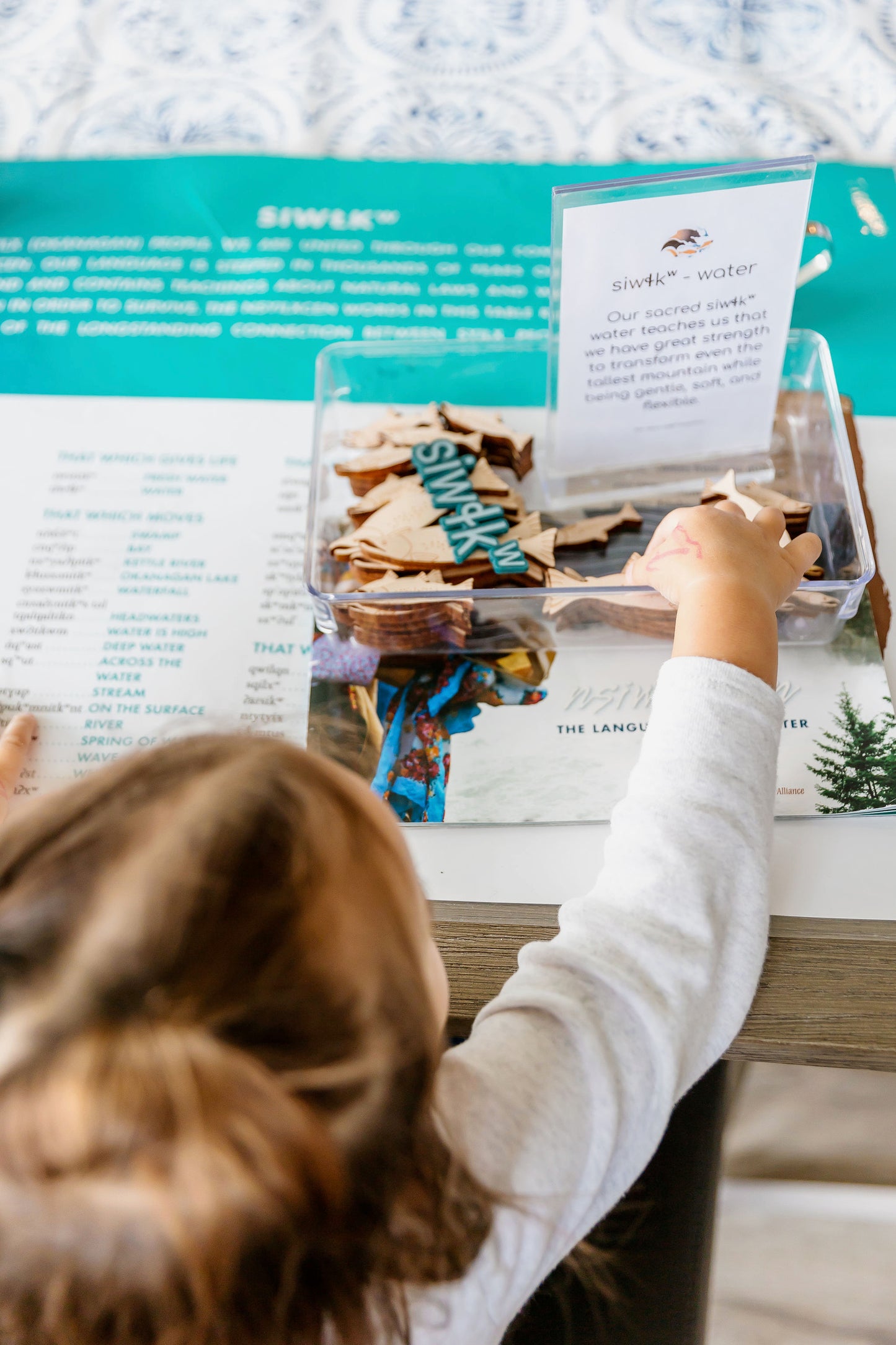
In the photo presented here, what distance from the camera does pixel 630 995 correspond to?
46cm

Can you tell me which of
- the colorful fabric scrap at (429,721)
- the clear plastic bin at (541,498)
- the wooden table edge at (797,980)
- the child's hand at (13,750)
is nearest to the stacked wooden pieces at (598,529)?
the clear plastic bin at (541,498)

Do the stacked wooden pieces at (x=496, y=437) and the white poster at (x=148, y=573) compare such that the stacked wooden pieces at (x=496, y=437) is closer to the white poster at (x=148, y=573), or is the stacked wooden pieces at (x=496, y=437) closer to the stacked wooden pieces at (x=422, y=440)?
the stacked wooden pieces at (x=422, y=440)

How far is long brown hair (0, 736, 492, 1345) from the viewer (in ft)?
1.02

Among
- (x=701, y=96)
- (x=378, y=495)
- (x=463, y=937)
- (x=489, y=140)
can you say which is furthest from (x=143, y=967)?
(x=701, y=96)

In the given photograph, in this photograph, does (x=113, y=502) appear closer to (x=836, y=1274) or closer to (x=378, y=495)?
(x=378, y=495)

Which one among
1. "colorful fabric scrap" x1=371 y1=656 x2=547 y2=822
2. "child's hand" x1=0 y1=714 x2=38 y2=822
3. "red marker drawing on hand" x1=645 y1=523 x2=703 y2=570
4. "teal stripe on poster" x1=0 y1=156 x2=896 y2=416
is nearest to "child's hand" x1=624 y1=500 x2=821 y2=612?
"red marker drawing on hand" x1=645 y1=523 x2=703 y2=570

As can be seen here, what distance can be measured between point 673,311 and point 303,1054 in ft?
1.55

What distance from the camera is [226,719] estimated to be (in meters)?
0.61

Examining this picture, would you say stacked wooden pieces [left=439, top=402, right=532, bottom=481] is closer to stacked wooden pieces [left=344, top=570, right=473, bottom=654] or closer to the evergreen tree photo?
stacked wooden pieces [left=344, top=570, right=473, bottom=654]

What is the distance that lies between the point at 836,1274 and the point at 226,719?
89 cm

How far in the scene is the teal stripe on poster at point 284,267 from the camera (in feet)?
2.59

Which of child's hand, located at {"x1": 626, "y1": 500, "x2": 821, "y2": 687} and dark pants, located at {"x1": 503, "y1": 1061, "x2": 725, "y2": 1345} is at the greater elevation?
child's hand, located at {"x1": 626, "y1": 500, "x2": 821, "y2": 687}

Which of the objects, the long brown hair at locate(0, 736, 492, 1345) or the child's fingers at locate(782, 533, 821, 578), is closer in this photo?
the long brown hair at locate(0, 736, 492, 1345)

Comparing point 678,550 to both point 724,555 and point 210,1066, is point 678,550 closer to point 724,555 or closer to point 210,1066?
point 724,555
